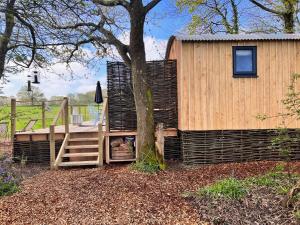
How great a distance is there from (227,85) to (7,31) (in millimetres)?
5371

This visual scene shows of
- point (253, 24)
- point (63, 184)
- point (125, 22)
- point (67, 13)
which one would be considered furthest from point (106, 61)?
point (253, 24)

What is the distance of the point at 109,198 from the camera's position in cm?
556

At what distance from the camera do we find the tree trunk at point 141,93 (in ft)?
26.8

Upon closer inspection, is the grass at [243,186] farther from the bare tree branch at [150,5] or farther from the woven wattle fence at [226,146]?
the bare tree branch at [150,5]

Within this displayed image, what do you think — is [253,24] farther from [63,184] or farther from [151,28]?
[63,184]

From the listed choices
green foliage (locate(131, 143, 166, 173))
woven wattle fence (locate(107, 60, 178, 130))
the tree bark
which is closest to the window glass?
woven wattle fence (locate(107, 60, 178, 130))

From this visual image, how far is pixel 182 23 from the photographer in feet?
56.5

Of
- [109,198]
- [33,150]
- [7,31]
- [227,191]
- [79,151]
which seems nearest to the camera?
[227,191]

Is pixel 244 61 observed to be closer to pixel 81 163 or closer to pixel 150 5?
pixel 150 5

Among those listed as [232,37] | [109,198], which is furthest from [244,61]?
[109,198]

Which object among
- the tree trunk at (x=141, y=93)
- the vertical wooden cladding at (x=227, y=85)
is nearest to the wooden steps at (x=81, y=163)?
the tree trunk at (x=141, y=93)

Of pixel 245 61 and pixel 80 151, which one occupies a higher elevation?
pixel 245 61

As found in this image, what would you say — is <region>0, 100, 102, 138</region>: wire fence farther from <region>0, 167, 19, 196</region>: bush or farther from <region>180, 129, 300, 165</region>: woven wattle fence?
<region>180, 129, 300, 165</region>: woven wattle fence

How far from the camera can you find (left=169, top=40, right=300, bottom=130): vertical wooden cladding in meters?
8.80
